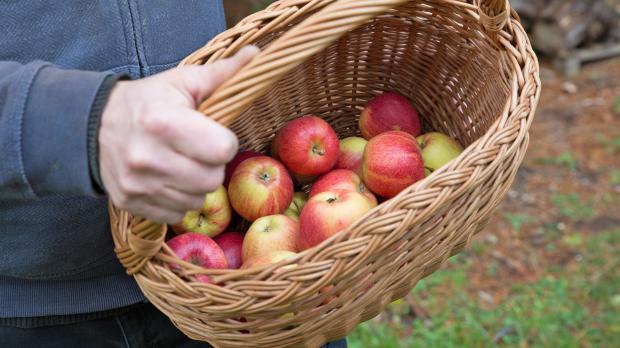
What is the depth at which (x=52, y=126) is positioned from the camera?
0.78 meters

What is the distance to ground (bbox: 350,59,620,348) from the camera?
8.27 ft

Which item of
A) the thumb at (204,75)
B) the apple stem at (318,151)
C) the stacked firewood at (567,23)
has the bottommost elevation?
the stacked firewood at (567,23)

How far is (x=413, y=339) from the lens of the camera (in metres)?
2.54

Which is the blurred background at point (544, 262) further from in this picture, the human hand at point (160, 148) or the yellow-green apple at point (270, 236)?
the human hand at point (160, 148)

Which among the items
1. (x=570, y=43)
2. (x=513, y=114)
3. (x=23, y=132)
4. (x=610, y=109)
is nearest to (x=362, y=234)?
(x=513, y=114)

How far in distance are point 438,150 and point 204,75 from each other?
22.7 inches

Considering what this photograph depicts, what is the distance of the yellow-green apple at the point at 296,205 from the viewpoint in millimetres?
1288

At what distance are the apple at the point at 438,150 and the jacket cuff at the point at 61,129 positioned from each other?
0.65 m

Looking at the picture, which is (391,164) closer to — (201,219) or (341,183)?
(341,183)

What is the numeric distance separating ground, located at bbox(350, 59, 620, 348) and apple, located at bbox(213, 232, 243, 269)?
1406 millimetres

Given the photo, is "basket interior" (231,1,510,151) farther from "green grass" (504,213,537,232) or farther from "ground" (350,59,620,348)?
"green grass" (504,213,537,232)

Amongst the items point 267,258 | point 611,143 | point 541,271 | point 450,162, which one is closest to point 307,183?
→ point 267,258

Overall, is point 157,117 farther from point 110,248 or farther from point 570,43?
point 570,43

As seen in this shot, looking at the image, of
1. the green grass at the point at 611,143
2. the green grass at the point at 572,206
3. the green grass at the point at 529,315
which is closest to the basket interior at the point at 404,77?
the green grass at the point at 529,315
